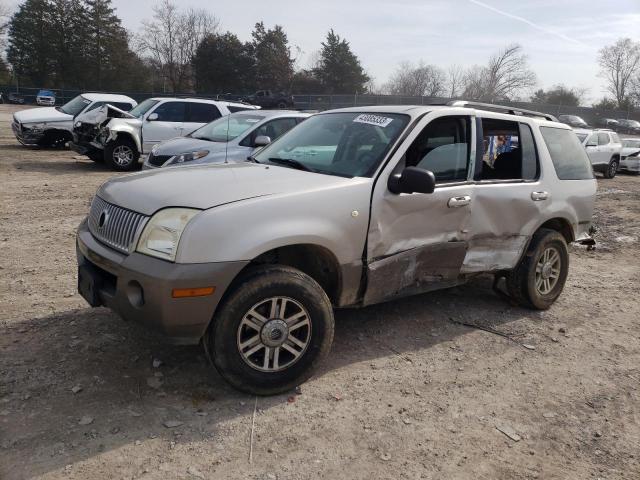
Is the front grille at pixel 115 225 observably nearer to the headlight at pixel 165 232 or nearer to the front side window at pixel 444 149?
the headlight at pixel 165 232

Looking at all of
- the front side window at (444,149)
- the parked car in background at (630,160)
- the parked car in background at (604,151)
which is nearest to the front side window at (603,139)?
the parked car in background at (604,151)

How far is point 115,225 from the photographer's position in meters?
3.30

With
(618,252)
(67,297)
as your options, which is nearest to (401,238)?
(67,297)

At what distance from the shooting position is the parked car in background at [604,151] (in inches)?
715

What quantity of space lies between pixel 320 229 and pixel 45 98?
52122mm

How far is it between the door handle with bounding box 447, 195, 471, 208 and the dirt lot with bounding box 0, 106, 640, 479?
1.13 metres

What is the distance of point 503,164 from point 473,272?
1017 millimetres

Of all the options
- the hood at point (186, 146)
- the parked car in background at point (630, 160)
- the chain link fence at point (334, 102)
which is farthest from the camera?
the chain link fence at point (334, 102)

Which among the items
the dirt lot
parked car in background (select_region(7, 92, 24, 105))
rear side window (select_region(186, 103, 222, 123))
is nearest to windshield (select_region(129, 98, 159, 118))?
rear side window (select_region(186, 103, 222, 123))

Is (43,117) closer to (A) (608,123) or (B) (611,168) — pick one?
(B) (611,168)

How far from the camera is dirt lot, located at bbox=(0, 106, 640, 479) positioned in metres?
2.76

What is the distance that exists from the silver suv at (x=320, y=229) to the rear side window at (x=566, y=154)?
1.1 inches

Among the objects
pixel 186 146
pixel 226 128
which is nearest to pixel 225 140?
pixel 226 128

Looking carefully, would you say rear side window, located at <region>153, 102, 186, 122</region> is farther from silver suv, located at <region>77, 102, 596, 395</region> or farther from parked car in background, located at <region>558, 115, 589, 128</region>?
parked car in background, located at <region>558, 115, 589, 128</region>
